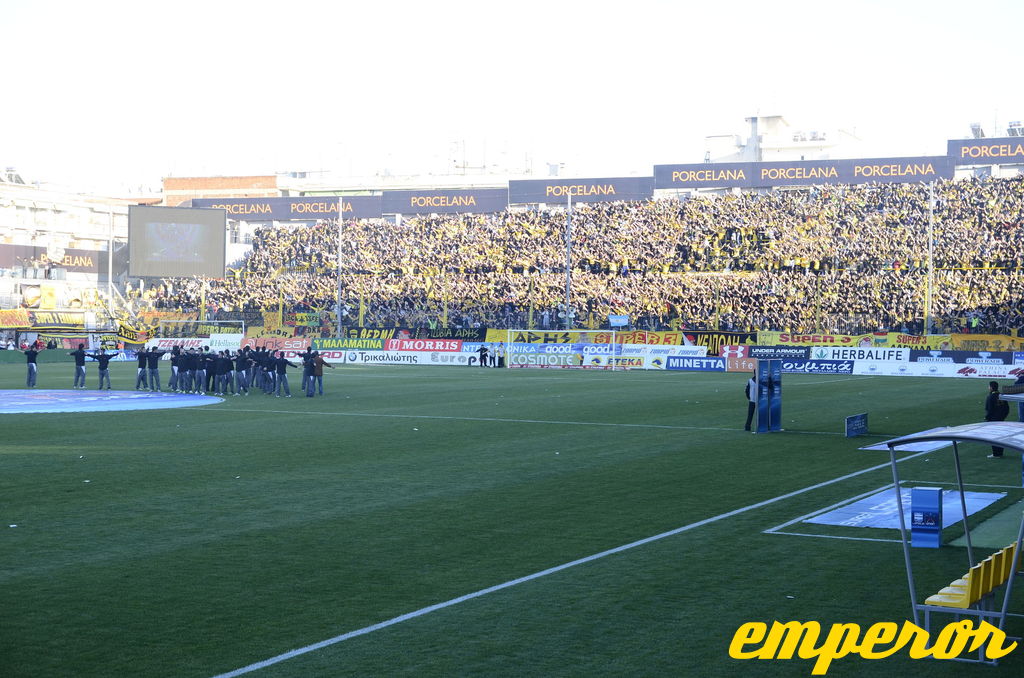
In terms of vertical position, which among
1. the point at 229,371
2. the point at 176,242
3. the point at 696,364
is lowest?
the point at 696,364

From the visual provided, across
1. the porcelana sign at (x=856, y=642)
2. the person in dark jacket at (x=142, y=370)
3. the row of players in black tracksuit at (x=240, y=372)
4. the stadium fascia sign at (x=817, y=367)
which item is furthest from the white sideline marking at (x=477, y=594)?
the stadium fascia sign at (x=817, y=367)

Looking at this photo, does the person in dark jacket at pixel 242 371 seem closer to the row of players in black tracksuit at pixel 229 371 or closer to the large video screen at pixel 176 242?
the row of players in black tracksuit at pixel 229 371

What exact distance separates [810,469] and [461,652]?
12.3 metres

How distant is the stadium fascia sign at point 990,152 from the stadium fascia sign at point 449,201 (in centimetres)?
2996

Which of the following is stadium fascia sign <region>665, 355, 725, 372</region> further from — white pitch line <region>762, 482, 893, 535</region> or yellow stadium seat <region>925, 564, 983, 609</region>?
yellow stadium seat <region>925, 564, 983, 609</region>

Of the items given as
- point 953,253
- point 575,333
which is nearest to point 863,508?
point 575,333

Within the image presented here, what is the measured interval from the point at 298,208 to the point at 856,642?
270ft

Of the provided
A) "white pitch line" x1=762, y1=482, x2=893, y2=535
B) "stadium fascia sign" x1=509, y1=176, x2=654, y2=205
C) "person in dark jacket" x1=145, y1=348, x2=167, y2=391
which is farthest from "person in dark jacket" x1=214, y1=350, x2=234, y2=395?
"stadium fascia sign" x1=509, y1=176, x2=654, y2=205

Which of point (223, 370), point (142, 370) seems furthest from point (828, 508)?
point (142, 370)

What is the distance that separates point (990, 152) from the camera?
70.8 metres

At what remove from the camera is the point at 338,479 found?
1750 cm

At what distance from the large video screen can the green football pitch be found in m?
47.6

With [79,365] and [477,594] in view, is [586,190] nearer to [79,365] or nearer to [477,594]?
[79,365]

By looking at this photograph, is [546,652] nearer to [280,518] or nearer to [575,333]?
[280,518]
